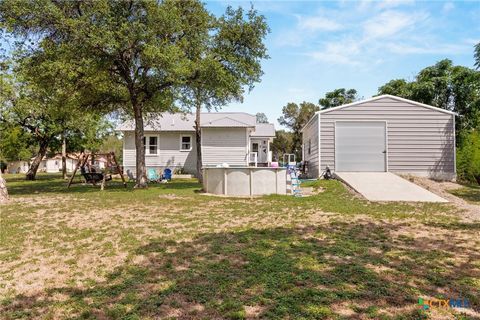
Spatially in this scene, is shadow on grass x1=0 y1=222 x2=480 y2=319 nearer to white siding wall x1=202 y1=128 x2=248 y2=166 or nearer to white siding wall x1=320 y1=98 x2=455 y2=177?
white siding wall x1=320 y1=98 x2=455 y2=177

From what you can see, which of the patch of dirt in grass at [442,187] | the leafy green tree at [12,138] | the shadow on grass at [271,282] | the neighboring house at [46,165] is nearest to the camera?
the shadow on grass at [271,282]

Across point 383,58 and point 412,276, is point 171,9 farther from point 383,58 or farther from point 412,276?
point 412,276

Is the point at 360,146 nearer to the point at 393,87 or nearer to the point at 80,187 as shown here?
the point at 80,187

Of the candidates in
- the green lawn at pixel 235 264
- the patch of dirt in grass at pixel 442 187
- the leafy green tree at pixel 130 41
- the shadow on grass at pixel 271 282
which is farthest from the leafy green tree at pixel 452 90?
the shadow on grass at pixel 271 282

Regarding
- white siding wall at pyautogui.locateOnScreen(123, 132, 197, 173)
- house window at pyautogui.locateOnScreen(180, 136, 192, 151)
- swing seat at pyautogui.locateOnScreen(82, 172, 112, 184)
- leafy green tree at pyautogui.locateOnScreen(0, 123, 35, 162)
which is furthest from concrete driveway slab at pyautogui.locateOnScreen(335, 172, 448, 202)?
leafy green tree at pyautogui.locateOnScreen(0, 123, 35, 162)

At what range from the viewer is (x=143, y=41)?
12.6 m

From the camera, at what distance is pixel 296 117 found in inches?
1783

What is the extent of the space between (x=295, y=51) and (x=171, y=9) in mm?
5015

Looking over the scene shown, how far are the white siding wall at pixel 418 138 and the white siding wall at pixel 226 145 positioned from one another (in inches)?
387

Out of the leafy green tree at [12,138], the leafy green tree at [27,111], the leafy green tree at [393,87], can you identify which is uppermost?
the leafy green tree at [393,87]

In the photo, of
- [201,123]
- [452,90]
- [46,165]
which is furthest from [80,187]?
[46,165]

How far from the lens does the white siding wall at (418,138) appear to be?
1545cm

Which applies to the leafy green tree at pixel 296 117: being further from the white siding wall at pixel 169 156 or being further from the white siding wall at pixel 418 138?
the white siding wall at pixel 418 138

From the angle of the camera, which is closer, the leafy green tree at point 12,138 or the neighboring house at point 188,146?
the neighboring house at point 188,146
